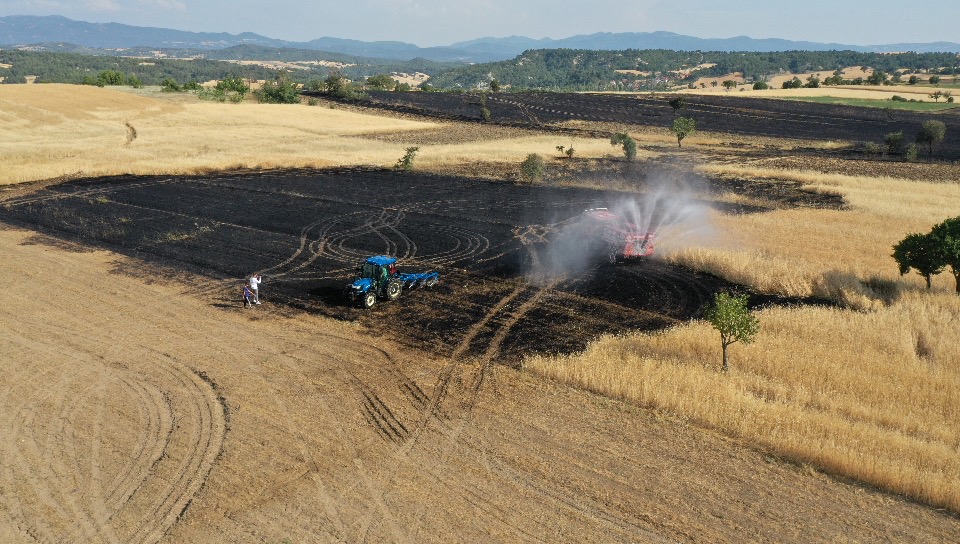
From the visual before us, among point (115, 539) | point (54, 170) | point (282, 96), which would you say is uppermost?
point (282, 96)

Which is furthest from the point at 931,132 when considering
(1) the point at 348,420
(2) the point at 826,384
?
(1) the point at 348,420

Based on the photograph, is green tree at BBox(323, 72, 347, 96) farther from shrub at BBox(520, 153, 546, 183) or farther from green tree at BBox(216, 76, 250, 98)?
shrub at BBox(520, 153, 546, 183)

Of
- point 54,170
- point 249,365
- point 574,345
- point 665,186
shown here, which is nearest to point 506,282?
point 574,345

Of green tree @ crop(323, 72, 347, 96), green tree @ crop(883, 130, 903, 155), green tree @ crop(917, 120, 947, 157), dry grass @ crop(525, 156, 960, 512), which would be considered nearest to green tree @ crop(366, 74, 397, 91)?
green tree @ crop(323, 72, 347, 96)

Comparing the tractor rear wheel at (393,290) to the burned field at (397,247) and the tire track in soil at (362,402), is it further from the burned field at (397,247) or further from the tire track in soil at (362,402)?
the tire track in soil at (362,402)

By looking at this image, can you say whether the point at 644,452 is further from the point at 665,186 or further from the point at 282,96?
the point at 282,96

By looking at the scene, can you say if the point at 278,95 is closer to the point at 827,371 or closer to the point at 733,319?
the point at 733,319
